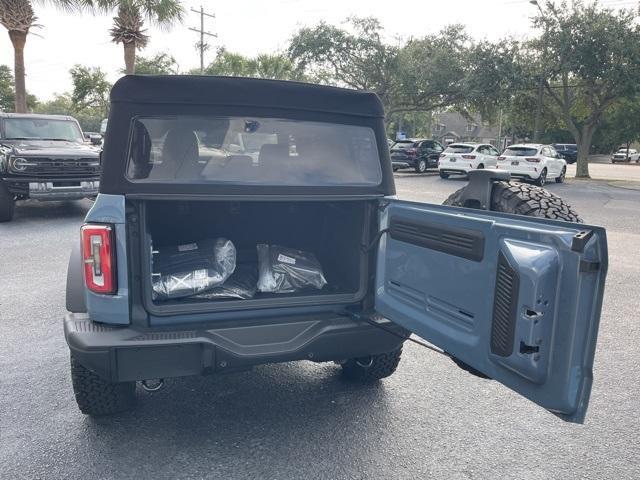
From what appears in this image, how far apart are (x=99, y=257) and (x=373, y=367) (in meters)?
1.83

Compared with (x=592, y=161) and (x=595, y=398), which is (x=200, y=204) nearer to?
(x=595, y=398)

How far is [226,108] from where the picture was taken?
269 cm

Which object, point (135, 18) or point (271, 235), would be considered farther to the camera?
point (135, 18)

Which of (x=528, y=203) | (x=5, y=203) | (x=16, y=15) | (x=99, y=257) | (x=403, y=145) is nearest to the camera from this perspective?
(x=99, y=257)

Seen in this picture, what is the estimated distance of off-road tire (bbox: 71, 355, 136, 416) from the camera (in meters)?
2.68

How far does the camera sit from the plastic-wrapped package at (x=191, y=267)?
116 inches

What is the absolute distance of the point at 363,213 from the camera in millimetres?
2992

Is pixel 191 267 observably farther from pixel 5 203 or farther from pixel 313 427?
pixel 5 203

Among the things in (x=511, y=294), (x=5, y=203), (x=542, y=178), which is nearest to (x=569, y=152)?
(x=542, y=178)

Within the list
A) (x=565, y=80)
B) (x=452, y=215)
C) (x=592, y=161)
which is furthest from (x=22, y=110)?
(x=592, y=161)

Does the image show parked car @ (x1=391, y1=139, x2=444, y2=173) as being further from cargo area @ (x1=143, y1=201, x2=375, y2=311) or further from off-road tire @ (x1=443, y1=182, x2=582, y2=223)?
off-road tire @ (x1=443, y1=182, x2=582, y2=223)

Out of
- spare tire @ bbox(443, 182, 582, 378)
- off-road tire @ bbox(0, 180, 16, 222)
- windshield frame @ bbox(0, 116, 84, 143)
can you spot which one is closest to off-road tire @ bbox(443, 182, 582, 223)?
spare tire @ bbox(443, 182, 582, 378)

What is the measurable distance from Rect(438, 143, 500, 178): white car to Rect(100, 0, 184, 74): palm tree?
488 inches

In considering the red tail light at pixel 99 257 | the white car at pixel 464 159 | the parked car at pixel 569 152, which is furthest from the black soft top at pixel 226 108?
the parked car at pixel 569 152
